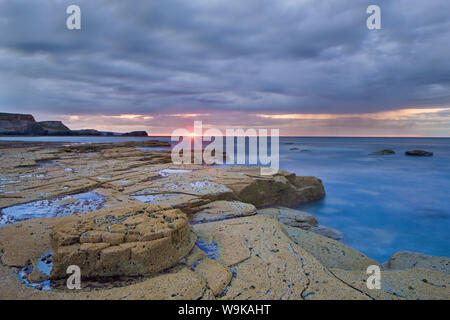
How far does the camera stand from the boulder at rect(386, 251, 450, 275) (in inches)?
150

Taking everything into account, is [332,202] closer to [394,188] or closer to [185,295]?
[394,188]

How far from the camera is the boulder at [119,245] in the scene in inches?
90.0

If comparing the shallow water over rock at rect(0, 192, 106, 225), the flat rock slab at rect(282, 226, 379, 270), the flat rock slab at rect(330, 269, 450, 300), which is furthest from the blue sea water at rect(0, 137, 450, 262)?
the shallow water over rock at rect(0, 192, 106, 225)

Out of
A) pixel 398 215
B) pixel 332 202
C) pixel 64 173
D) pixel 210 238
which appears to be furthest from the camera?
pixel 332 202

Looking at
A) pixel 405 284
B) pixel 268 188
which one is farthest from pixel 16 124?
pixel 405 284

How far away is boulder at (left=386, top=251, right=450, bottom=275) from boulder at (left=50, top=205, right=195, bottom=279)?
3834mm

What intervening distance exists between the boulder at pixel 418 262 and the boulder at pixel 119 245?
3.83 m

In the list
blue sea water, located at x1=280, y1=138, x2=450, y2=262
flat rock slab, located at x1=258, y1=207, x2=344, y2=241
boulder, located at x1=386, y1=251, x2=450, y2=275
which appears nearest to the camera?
boulder, located at x1=386, y1=251, x2=450, y2=275

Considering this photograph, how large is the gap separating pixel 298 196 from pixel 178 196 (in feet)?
17.2

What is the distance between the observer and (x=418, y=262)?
3.98 meters

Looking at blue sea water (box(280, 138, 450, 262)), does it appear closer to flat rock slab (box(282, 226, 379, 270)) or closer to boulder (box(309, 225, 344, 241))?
boulder (box(309, 225, 344, 241))

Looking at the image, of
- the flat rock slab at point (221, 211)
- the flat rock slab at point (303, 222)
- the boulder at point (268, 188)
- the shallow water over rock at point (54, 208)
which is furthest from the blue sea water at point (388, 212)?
the shallow water over rock at point (54, 208)

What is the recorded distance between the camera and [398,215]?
8.17 m
